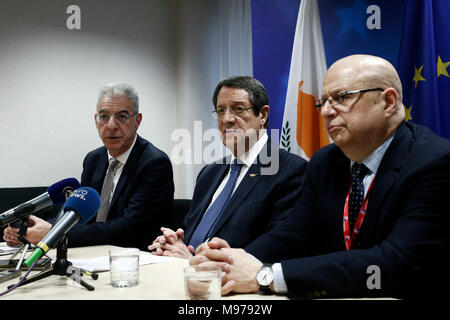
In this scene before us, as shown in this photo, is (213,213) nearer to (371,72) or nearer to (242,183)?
(242,183)

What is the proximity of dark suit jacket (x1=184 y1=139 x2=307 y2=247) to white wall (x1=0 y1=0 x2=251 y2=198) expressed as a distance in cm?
204

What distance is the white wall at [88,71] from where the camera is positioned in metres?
3.48

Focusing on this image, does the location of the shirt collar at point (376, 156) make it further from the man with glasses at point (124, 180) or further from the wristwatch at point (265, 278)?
the man with glasses at point (124, 180)

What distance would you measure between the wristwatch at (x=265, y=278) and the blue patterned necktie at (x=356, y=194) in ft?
1.50

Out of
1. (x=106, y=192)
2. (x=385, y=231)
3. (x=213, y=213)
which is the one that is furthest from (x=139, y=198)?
(x=385, y=231)

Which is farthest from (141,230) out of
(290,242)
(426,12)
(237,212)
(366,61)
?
(426,12)

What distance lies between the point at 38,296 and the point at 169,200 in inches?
59.0

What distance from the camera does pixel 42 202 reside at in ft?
4.74

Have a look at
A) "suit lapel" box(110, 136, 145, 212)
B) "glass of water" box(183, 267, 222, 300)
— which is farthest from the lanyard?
"suit lapel" box(110, 136, 145, 212)

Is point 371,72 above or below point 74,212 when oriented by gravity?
above

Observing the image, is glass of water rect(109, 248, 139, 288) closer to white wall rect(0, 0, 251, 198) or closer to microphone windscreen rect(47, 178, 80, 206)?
microphone windscreen rect(47, 178, 80, 206)

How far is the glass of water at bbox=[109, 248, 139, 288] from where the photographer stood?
127cm

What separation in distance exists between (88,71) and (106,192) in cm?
164
